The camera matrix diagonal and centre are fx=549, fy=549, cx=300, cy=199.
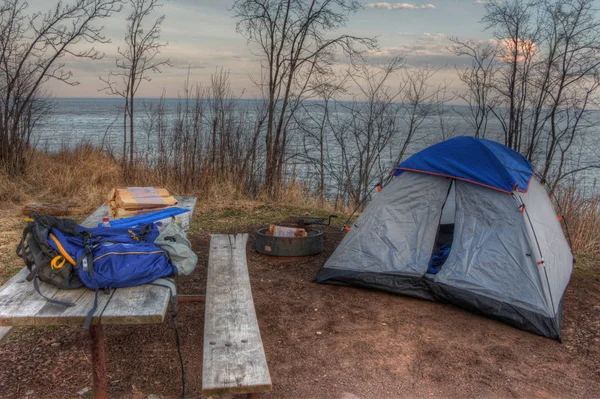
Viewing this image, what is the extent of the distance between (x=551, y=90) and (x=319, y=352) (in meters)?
6.73

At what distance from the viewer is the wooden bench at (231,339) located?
7.81ft

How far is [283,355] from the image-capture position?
372 centimetres

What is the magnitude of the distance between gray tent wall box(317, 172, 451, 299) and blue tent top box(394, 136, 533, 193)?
0.36 feet

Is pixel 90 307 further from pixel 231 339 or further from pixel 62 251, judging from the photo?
pixel 231 339

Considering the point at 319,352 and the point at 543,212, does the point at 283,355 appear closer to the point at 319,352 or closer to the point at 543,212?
the point at 319,352

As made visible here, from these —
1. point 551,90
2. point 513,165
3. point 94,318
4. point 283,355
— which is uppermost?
point 551,90

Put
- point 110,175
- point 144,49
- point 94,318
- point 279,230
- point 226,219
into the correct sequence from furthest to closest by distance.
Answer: point 144,49
point 110,175
point 226,219
point 279,230
point 94,318

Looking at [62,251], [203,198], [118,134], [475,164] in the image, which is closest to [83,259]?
[62,251]

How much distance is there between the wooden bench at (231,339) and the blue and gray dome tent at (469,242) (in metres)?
1.38

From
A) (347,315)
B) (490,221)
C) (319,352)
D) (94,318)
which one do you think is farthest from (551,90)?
(94,318)

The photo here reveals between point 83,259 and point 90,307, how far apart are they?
0.99 ft

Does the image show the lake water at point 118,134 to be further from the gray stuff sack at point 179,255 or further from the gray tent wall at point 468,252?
the gray stuff sack at point 179,255

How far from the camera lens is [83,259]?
2.79 metres

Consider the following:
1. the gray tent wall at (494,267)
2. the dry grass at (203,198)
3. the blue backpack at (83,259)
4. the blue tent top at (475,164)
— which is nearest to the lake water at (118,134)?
the dry grass at (203,198)
